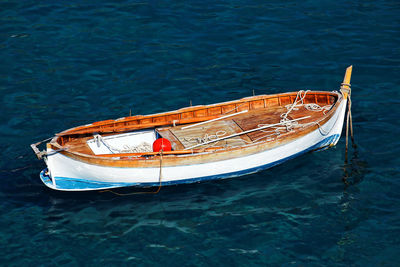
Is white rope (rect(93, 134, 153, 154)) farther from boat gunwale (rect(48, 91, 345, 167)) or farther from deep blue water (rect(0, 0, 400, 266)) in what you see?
deep blue water (rect(0, 0, 400, 266))

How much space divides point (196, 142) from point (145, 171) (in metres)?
2.59

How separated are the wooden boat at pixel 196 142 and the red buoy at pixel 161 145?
0.46 m

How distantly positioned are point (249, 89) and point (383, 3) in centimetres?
1231

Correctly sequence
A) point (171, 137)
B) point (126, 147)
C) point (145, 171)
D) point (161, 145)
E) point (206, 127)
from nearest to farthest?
point (145, 171) < point (161, 145) < point (171, 137) < point (126, 147) < point (206, 127)

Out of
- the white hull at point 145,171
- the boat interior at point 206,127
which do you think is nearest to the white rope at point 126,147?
the boat interior at point 206,127

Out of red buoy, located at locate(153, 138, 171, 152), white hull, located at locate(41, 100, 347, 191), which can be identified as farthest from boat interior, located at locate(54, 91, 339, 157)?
white hull, located at locate(41, 100, 347, 191)

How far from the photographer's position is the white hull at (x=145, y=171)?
67.9ft

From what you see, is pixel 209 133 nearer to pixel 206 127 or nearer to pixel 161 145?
pixel 206 127

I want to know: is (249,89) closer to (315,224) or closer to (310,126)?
(310,126)

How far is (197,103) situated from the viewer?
27047 mm

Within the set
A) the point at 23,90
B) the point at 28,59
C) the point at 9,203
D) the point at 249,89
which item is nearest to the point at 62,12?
the point at 28,59

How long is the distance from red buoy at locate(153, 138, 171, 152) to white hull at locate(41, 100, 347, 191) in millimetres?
899

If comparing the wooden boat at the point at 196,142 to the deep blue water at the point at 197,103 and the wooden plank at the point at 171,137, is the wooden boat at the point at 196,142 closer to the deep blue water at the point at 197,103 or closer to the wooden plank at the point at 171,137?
the wooden plank at the point at 171,137

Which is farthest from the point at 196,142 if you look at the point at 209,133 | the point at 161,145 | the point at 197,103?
the point at 197,103
